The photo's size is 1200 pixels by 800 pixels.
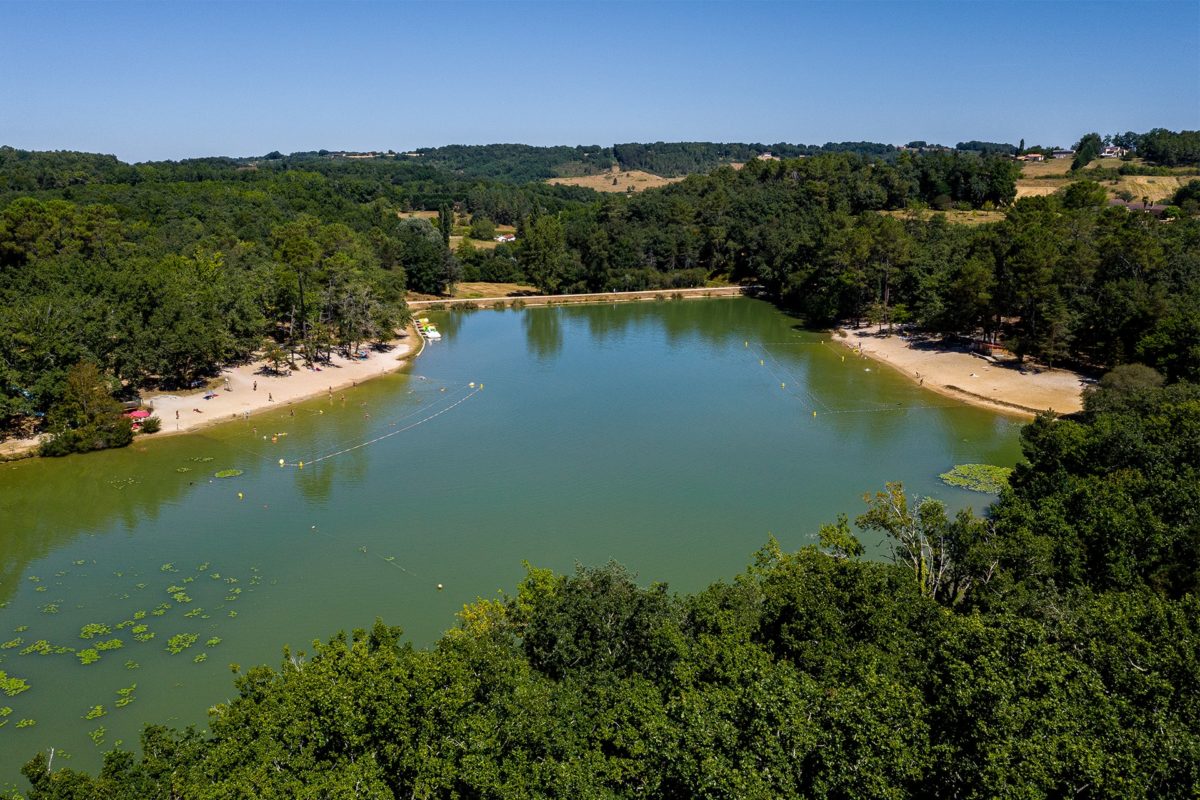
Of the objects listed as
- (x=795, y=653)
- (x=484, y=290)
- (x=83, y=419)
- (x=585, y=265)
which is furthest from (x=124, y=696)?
(x=585, y=265)

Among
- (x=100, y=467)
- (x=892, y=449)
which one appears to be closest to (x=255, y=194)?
(x=100, y=467)

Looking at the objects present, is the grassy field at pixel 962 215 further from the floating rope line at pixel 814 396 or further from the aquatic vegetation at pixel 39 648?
the aquatic vegetation at pixel 39 648

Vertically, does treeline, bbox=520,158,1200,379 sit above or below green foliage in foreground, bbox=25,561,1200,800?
above

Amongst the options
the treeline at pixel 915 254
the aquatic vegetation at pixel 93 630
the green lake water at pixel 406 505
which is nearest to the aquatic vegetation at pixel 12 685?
the green lake water at pixel 406 505

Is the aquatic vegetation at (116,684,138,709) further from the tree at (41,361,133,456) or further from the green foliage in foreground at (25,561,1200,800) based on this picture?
the tree at (41,361,133,456)

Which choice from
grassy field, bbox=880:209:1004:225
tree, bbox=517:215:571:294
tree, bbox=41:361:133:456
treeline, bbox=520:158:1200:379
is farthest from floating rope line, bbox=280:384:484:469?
grassy field, bbox=880:209:1004:225

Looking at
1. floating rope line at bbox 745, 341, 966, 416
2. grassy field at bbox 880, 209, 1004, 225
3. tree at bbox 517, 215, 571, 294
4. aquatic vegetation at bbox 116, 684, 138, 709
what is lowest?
aquatic vegetation at bbox 116, 684, 138, 709
